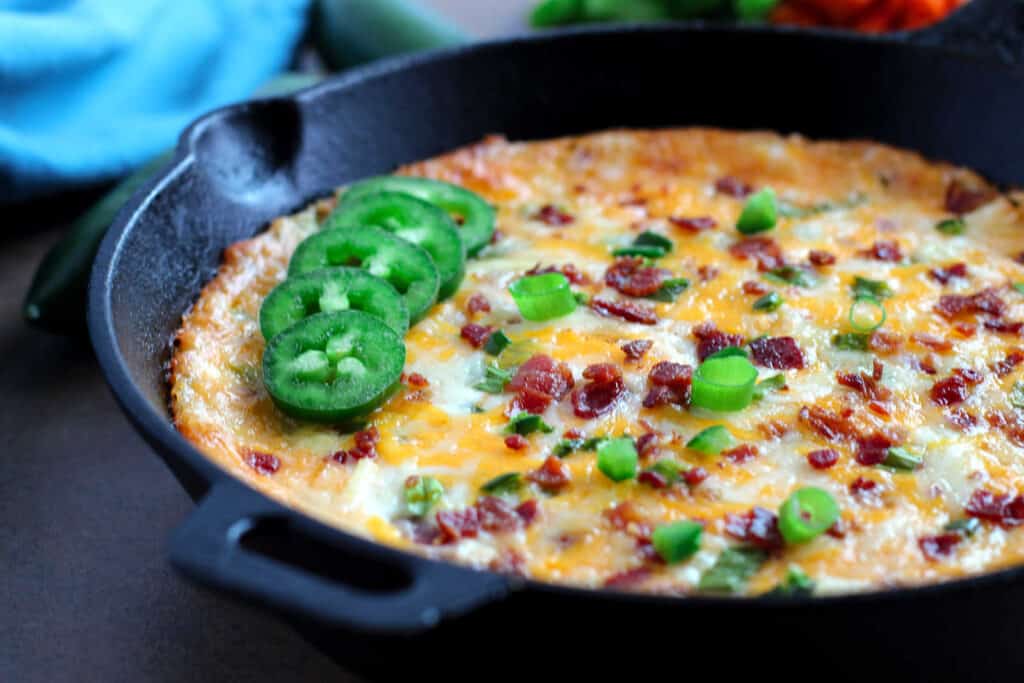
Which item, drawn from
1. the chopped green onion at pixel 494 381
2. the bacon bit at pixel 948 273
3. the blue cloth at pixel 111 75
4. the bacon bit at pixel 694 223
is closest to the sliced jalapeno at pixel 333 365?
the chopped green onion at pixel 494 381

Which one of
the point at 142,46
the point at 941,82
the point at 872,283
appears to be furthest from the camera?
the point at 142,46

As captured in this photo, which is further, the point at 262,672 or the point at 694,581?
the point at 262,672

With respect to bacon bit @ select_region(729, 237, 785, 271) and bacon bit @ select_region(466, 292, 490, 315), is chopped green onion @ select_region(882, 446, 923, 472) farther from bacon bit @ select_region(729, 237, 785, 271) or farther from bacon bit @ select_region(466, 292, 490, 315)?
Result: bacon bit @ select_region(466, 292, 490, 315)

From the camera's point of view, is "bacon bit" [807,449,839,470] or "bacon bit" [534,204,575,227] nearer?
"bacon bit" [807,449,839,470]

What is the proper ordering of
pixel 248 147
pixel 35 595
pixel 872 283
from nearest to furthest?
pixel 35 595, pixel 872 283, pixel 248 147

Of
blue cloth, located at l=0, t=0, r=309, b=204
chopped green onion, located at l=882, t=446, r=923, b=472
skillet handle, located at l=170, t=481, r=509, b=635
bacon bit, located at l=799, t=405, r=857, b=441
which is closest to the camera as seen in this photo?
skillet handle, located at l=170, t=481, r=509, b=635

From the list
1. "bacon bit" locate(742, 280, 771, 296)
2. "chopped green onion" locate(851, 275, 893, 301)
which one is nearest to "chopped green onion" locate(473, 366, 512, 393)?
"bacon bit" locate(742, 280, 771, 296)

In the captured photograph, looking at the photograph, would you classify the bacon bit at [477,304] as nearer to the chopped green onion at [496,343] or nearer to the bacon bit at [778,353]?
the chopped green onion at [496,343]

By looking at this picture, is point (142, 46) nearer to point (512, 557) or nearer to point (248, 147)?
point (248, 147)

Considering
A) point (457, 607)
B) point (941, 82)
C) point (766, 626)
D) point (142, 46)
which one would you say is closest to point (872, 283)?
point (941, 82)
